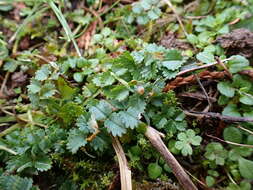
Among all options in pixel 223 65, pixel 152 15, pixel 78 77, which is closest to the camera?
pixel 223 65

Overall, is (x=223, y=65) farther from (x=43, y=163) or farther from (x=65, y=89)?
(x=43, y=163)

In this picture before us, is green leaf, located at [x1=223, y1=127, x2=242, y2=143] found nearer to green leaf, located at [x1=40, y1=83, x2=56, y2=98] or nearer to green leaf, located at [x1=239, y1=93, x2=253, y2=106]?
green leaf, located at [x1=239, y1=93, x2=253, y2=106]

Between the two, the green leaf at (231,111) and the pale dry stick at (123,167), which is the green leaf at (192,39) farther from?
the pale dry stick at (123,167)

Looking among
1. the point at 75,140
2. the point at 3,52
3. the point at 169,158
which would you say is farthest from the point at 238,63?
the point at 3,52

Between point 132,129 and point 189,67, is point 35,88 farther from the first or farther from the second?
point 189,67

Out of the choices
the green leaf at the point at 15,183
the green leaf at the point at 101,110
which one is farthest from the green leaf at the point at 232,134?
the green leaf at the point at 15,183
